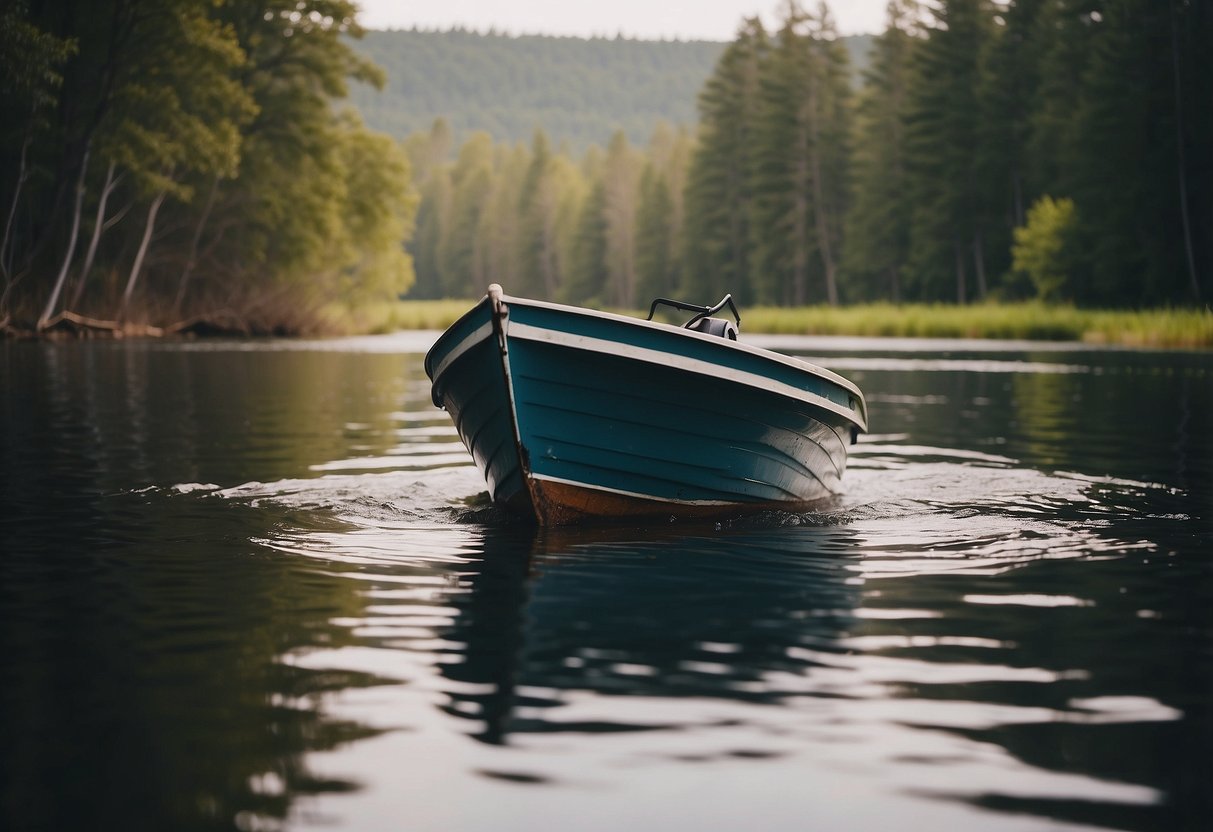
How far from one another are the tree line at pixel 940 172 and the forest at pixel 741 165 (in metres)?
0.15

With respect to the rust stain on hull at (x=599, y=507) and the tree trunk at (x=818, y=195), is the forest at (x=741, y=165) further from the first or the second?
the rust stain on hull at (x=599, y=507)

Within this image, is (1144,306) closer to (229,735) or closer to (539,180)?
(229,735)

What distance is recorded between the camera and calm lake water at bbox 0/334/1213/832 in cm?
403

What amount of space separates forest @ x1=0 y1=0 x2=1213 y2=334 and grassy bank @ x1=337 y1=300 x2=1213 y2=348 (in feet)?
12.1

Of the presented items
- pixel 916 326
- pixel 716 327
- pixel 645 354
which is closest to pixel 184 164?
pixel 916 326

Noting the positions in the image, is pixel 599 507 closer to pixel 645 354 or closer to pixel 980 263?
pixel 645 354

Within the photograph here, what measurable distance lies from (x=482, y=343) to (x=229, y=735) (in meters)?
Result: 4.64

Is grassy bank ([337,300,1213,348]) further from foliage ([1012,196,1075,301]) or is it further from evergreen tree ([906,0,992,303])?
evergreen tree ([906,0,992,303])

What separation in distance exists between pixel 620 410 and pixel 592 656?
11.9ft

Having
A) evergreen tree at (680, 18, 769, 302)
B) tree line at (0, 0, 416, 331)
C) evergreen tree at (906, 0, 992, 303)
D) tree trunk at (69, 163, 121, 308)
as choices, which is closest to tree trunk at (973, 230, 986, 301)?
evergreen tree at (906, 0, 992, 303)

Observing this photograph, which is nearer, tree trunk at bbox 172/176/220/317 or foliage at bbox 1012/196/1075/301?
tree trunk at bbox 172/176/220/317

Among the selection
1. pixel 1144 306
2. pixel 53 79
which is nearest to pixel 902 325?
pixel 1144 306

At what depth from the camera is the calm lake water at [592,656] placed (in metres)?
4.03

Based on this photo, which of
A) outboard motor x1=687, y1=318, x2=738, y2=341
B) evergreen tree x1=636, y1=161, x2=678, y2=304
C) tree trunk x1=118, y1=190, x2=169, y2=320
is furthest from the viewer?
evergreen tree x1=636, y1=161, x2=678, y2=304
